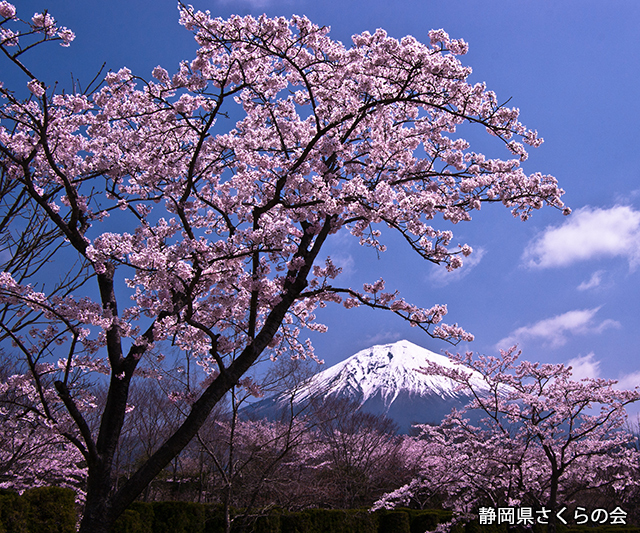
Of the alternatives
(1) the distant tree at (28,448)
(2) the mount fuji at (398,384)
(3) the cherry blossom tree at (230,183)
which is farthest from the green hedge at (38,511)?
(2) the mount fuji at (398,384)

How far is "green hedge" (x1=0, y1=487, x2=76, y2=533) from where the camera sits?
8.14m

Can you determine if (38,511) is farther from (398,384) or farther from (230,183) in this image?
(398,384)

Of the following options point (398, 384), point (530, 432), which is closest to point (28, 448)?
point (530, 432)

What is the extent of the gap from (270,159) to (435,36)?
2.39 m

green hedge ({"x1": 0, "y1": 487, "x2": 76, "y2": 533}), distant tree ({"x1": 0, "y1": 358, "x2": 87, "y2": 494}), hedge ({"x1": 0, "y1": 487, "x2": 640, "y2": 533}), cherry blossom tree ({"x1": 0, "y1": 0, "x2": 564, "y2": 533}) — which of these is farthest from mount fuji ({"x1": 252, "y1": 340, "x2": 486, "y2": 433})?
cherry blossom tree ({"x1": 0, "y1": 0, "x2": 564, "y2": 533})

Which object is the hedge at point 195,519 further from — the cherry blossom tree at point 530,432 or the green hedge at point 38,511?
the cherry blossom tree at point 530,432

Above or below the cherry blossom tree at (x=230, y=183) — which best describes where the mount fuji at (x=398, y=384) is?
above

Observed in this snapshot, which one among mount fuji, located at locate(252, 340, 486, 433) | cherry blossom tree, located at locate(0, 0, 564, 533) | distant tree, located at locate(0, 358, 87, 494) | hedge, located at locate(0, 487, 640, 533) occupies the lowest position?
hedge, located at locate(0, 487, 640, 533)

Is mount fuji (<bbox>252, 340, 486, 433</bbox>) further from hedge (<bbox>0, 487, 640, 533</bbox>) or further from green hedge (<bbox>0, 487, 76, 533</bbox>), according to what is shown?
green hedge (<bbox>0, 487, 76, 533</bbox>)

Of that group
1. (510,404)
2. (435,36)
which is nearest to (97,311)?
(435,36)

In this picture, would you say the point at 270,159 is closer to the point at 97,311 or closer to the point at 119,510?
the point at 97,311

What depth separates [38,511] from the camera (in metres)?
8.71

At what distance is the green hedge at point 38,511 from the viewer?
8141 mm

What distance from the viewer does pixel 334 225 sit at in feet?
17.9
